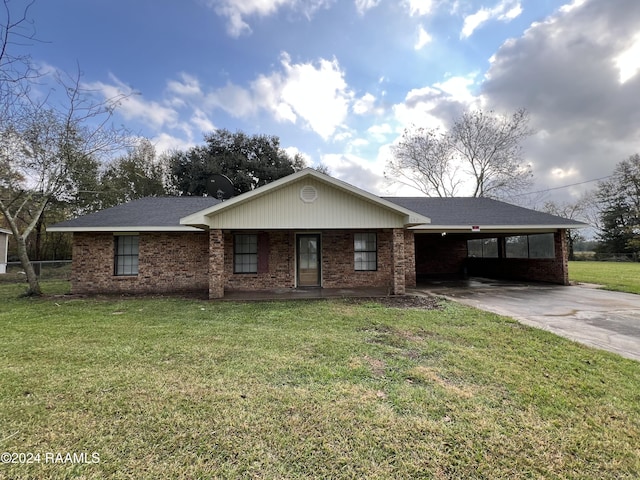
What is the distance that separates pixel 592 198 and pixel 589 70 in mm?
29142

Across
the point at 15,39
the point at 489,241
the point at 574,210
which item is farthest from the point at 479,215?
the point at 574,210

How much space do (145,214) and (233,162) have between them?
1606 centimetres

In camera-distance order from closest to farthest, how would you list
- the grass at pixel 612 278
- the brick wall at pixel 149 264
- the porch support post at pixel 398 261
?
the porch support post at pixel 398 261 → the brick wall at pixel 149 264 → the grass at pixel 612 278

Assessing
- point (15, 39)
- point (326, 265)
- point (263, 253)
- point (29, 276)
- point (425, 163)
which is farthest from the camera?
point (425, 163)

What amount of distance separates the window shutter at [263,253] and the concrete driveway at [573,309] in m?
6.11

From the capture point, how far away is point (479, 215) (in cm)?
1230

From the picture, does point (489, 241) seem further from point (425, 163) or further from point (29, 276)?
point (29, 276)

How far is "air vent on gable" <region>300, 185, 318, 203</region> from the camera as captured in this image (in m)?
8.86

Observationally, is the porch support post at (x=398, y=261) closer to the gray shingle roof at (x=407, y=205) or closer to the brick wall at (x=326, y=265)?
the brick wall at (x=326, y=265)

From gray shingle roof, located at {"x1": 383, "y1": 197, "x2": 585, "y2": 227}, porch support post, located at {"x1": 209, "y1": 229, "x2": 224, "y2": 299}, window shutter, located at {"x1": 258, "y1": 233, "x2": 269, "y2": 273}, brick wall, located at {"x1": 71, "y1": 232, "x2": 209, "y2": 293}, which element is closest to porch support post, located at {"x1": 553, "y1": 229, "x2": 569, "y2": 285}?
gray shingle roof, located at {"x1": 383, "y1": 197, "x2": 585, "y2": 227}

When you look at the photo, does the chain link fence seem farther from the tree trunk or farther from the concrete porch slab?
the concrete porch slab

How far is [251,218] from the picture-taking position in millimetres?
8695

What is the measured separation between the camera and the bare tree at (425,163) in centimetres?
2836

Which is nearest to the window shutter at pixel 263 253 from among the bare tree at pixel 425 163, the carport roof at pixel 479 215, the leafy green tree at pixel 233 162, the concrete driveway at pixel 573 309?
the carport roof at pixel 479 215
